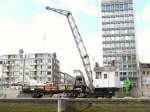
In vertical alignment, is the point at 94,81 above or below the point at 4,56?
below

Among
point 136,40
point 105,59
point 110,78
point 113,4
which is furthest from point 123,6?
point 110,78

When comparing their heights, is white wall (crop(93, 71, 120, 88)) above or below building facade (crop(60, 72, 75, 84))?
below

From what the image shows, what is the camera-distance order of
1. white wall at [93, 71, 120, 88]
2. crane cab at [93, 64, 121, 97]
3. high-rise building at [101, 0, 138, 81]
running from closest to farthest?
crane cab at [93, 64, 121, 97]
white wall at [93, 71, 120, 88]
high-rise building at [101, 0, 138, 81]

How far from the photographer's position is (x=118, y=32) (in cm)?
14925

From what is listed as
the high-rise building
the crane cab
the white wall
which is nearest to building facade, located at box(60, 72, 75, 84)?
the crane cab

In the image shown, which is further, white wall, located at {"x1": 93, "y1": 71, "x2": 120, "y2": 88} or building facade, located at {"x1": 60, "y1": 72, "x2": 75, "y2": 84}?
building facade, located at {"x1": 60, "y1": 72, "x2": 75, "y2": 84}

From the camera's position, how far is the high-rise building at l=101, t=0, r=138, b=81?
146m

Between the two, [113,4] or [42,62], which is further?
[42,62]

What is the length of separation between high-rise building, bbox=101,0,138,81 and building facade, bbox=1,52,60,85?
40.5 m

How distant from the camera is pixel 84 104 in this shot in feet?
126

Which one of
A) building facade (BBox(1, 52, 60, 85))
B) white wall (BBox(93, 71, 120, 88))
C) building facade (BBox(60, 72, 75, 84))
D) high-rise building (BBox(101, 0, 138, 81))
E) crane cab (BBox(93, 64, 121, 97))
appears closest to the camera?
crane cab (BBox(93, 64, 121, 97))

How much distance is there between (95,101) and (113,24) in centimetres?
11539

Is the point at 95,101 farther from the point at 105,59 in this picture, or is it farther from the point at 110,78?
the point at 105,59

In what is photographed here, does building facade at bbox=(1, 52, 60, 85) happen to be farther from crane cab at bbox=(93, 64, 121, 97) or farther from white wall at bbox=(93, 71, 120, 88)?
white wall at bbox=(93, 71, 120, 88)
